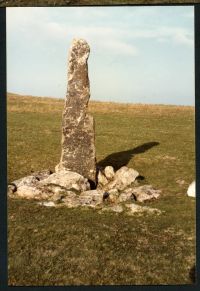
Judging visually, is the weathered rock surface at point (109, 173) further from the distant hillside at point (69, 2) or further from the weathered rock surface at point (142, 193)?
the distant hillside at point (69, 2)

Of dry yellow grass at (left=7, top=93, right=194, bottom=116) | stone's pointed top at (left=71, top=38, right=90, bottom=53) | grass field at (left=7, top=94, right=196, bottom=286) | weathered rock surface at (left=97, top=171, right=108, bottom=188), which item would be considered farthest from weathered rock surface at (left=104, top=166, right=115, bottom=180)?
dry yellow grass at (left=7, top=93, right=194, bottom=116)

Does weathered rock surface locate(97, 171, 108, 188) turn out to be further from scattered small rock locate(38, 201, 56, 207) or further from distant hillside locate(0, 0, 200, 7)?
distant hillside locate(0, 0, 200, 7)

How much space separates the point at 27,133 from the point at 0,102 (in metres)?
25.7

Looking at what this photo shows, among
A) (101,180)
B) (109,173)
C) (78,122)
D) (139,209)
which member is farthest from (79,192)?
(78,122)

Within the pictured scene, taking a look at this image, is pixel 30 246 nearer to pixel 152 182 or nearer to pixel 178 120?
pixel 152 182

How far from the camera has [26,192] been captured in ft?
60.8

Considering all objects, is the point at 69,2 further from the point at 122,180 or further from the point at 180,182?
the point at 180,182

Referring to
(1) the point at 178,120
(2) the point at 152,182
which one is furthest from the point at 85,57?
(1) the point at 178,120

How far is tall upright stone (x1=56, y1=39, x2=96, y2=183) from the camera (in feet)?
68.9

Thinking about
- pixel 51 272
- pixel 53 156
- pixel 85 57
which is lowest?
pixel 51 272

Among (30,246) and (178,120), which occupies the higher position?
(178,120)

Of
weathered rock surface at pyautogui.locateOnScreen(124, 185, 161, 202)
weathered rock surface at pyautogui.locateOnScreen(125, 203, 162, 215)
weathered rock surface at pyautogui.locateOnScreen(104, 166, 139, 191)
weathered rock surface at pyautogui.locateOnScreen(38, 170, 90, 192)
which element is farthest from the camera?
weathered rock surface at pyautogui.locateOnScreen(104, 166, 139, 191)

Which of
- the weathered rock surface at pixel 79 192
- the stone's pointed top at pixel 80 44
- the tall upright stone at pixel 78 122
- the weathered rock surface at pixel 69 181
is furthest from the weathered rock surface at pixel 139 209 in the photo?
the stone's pointed top at pixel 80 44

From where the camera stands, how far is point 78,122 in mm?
21156
